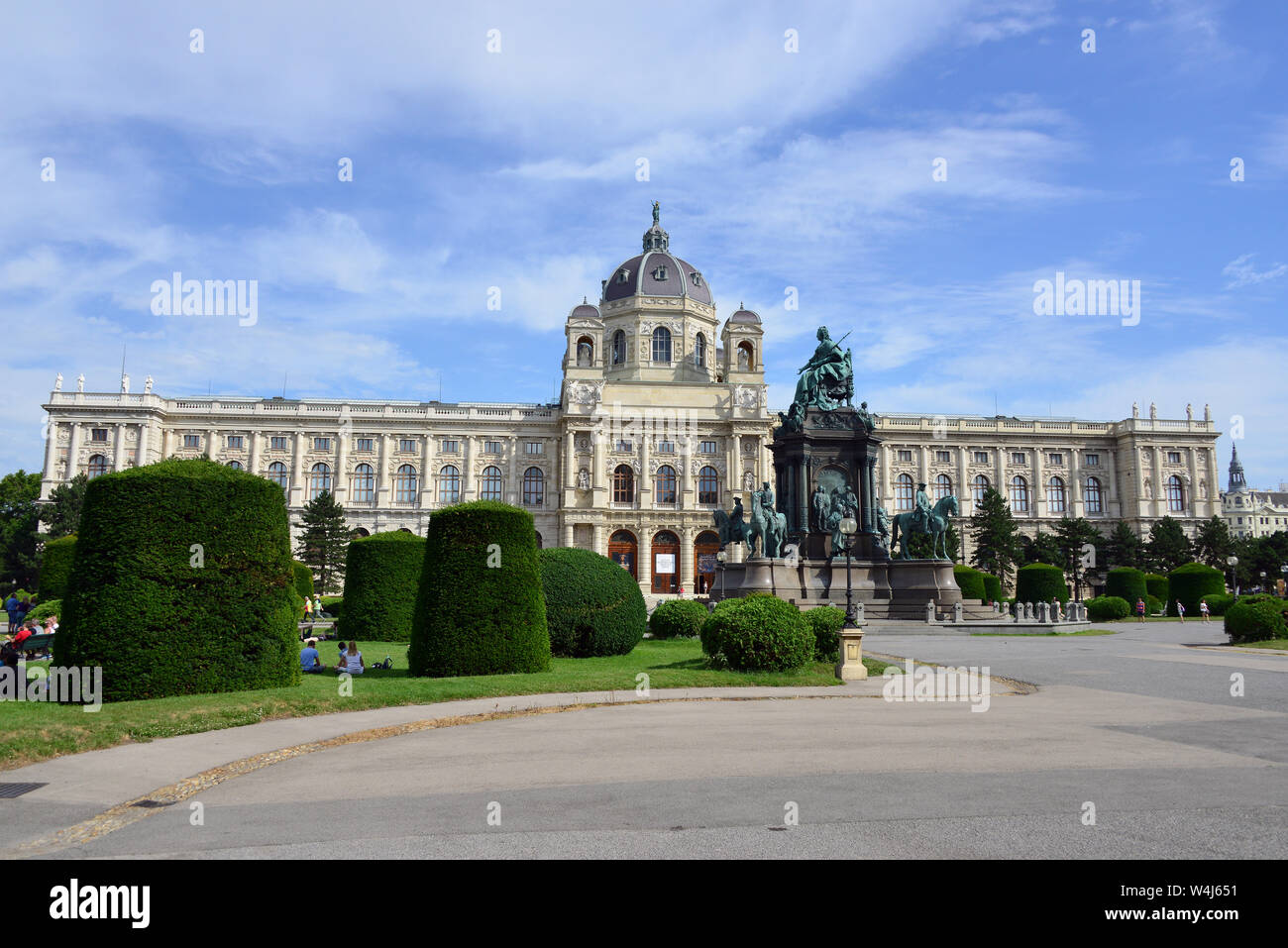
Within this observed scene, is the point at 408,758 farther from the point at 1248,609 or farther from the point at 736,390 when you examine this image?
the point at 736,390

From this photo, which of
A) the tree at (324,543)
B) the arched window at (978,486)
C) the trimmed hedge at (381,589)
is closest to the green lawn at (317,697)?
the trimmed hedge at (381,589)

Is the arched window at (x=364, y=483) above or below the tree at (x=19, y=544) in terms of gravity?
above

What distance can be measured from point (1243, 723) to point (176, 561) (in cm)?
1483

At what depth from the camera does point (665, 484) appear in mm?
82250

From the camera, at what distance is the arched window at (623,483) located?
81.9 m

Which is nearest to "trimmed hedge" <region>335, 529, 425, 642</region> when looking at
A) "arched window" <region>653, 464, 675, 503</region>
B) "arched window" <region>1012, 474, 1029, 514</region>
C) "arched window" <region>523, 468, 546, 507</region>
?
"arched window" <region>653, 464, 675, 503</region>

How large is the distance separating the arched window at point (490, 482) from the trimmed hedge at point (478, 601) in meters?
67.6

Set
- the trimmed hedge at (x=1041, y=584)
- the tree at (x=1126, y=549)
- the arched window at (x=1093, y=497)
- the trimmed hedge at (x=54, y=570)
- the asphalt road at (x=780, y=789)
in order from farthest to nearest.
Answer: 1. the arched window at (x=1093, y=497)
2. the tree at (x=1126, y=549)
3. the trimmed hedge at (x=1041, y=584)
4. the trimmed hedge at (x=54, y=570)
5. the asphalt road at (x=780, y=789)

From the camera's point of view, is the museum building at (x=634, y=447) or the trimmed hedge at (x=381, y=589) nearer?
the trimmed hedge at (x=381, y=589)

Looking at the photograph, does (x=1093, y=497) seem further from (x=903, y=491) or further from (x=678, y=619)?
(x=678, y=619)

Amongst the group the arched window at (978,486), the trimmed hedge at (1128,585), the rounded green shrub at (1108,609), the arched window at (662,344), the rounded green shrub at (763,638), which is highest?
the arched window at (662,344)

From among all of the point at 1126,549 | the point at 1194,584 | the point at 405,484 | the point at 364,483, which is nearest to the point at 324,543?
the point at 364,483

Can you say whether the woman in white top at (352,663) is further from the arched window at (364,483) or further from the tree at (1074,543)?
the arched window at (364,483)

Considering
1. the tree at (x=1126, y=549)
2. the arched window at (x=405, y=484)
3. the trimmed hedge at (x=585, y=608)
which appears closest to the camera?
the trimmed hedge at (x=585, y=608)
